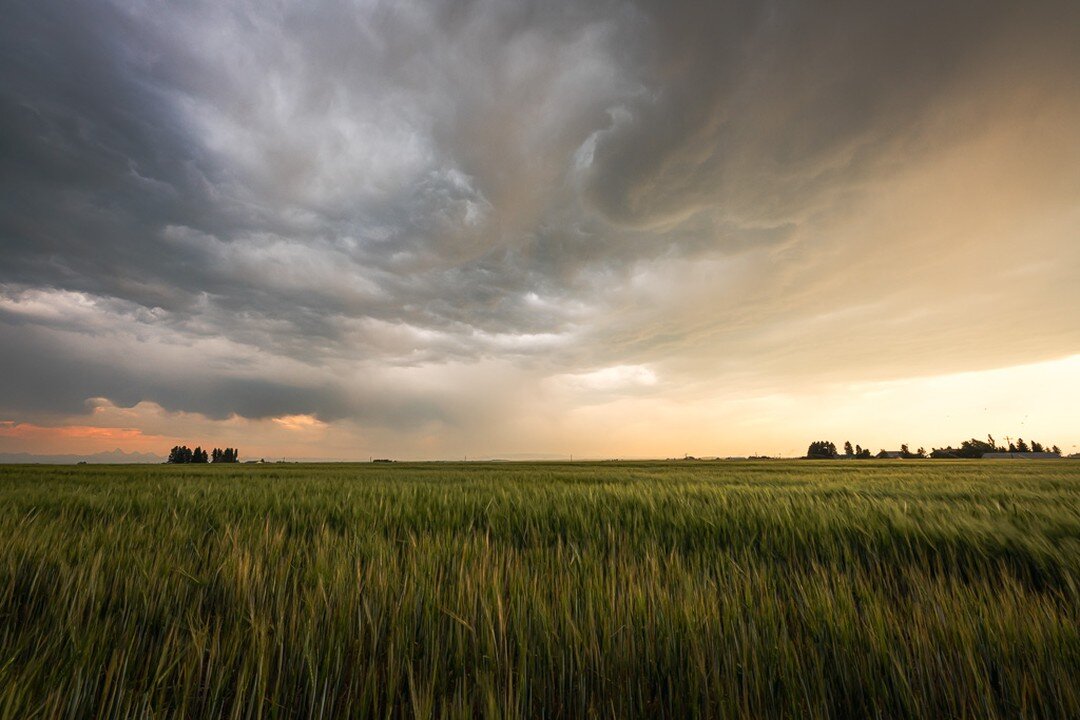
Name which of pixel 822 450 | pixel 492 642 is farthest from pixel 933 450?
pixel 492 642

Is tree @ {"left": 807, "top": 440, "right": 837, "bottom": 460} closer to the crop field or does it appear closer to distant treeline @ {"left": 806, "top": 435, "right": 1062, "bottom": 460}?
distant treeline @ {"left": 806, "top": 435, "right": 1062, "bottom": 460}

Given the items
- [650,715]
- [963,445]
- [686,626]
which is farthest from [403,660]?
[963,445]

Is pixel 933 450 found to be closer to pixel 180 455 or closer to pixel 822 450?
pixel 822 450

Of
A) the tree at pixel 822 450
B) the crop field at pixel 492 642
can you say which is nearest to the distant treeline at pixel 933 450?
the tree at pixel 822 450

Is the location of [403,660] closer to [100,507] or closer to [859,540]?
[859,540]

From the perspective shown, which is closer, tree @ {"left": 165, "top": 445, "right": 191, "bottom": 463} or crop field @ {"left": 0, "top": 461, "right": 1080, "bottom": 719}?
crop field @ {"left": 0, "top": 461, "right": 1080, "bottom": 719}

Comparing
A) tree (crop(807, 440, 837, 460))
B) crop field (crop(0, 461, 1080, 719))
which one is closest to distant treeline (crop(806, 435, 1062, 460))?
tree (crop(807, 440, 837, 460))

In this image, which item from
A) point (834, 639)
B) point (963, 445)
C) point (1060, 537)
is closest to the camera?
point (834, 639)

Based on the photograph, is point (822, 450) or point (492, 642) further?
point (822, 450)

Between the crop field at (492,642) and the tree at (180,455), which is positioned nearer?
the crop field at (492,642)

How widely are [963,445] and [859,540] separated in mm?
201409

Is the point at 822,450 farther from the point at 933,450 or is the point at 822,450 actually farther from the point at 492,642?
the point at 492,642

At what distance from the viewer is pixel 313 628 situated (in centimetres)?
143

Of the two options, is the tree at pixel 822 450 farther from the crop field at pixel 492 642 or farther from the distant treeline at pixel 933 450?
the crop field at pixel 492 642
